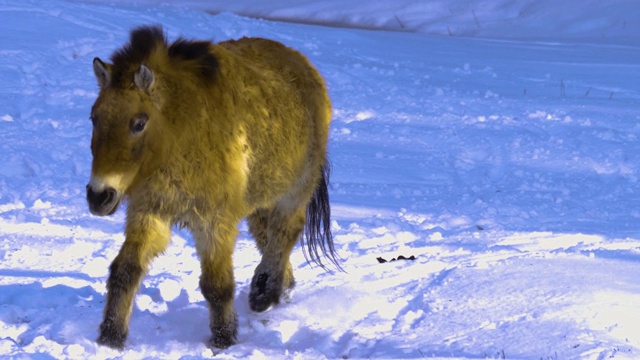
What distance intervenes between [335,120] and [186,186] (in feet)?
19.5

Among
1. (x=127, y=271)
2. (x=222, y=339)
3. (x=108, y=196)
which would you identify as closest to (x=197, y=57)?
(x=108, y=196)

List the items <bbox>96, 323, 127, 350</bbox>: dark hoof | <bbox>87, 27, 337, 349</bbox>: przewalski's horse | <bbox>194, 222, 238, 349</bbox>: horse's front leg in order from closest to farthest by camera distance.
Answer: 1. <bbox>87, 27, 337, 349</bbox>: przewalski's horse
2. <bbox>96, 323, 127, 350</bbox>: dark hoof
3. <bbox>194, 222, 238, 349</bbox>: horse's front leg

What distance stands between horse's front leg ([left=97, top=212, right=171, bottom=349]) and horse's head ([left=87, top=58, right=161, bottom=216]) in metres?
0.27

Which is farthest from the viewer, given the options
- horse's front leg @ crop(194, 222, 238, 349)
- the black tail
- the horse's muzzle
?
the black tail

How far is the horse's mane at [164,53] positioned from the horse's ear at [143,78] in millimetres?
128

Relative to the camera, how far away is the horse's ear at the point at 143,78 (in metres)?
4.92

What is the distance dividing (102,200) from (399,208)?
374cm

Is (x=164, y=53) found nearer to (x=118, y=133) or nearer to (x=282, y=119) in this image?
(x=118, y=133)

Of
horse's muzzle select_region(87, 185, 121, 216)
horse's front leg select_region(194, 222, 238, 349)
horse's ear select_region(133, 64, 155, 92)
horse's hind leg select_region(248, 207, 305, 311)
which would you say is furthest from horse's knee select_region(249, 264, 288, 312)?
horse's ear select_region(133, 64, 155, 92)

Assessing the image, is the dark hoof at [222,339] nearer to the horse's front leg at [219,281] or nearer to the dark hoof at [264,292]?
the horse's front leg at [219,281]

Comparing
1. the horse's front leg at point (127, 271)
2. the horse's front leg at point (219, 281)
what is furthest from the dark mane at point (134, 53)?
the horse's front leg at point (219, 281)

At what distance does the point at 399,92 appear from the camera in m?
11.9

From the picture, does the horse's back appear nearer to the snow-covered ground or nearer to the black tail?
the black tail

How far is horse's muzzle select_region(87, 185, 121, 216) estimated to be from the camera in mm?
4754
